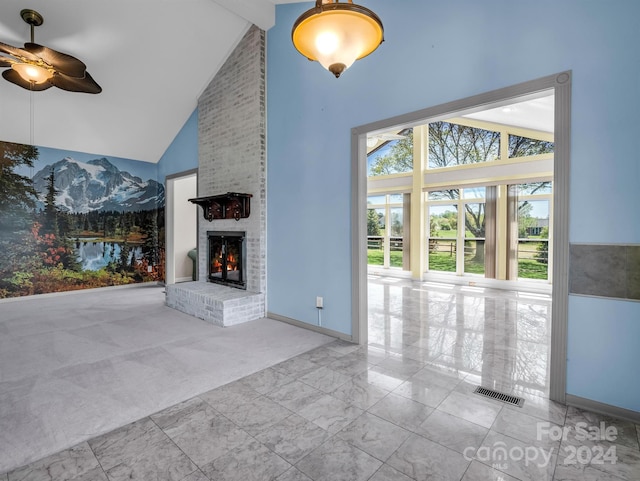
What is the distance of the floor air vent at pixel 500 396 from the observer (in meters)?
2.48

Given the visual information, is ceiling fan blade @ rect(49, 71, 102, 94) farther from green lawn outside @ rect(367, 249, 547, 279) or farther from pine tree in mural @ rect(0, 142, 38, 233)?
green lawn outside @ rect(367, 249, 547, 279)

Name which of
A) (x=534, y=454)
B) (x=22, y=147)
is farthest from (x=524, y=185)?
(x=22, y=147)

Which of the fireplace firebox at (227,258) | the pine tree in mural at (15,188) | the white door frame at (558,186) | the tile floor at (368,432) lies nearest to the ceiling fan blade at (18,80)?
the pine tree in mural at (15,188)

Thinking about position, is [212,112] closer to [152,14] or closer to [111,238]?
[152,14]

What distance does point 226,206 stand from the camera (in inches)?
214

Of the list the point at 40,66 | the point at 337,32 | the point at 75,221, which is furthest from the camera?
the point at 75,221

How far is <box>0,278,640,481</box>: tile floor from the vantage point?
1.78 metres

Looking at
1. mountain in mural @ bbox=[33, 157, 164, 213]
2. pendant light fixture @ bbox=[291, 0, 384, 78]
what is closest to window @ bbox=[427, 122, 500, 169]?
pendant light fixture @ bbox=[291, 0, 384, 78]

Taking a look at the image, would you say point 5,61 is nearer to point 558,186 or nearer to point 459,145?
point 558,186

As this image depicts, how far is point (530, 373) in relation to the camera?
117 inches

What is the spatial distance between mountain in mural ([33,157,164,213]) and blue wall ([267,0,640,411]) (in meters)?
4.49

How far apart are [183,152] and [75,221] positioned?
8.77 ft

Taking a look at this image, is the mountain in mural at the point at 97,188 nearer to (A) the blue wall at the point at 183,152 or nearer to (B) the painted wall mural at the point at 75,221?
(B) the painted wall mural at the point at 75,221

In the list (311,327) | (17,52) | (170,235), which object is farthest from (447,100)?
(170,235)
